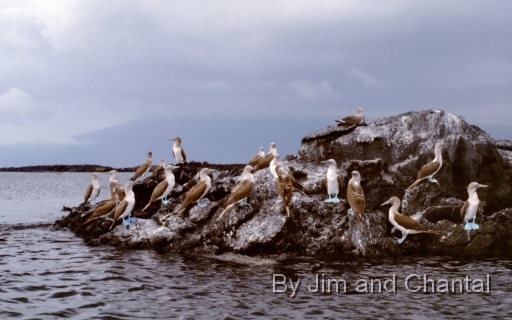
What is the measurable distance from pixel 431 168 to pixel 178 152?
10.4 m

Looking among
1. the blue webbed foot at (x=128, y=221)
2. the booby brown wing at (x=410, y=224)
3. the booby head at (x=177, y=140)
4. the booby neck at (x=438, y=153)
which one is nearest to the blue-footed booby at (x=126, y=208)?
the blue webbed foot at (x=128, y=221)

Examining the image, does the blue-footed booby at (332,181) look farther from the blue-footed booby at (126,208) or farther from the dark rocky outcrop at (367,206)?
the blue-footed booby at (126,208)

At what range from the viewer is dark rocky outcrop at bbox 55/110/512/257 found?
51.9ft

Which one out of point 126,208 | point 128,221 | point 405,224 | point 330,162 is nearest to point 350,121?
point 330,162

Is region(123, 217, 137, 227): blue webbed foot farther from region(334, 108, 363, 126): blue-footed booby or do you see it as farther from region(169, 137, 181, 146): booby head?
region(334, 108, 363, 126): blue-footed booby

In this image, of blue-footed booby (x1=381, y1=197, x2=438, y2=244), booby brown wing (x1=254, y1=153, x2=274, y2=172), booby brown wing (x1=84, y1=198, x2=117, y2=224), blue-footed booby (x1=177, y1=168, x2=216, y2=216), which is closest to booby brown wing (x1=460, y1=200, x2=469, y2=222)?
blue-footed booby (x1=381, y1=197, x2=438, y2=244)

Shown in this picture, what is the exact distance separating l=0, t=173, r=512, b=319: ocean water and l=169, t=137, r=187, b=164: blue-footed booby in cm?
686

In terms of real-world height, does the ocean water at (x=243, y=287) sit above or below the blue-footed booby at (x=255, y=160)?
below

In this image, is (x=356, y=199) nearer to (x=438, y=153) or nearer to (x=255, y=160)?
(x=438, y=153)

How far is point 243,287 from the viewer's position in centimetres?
1234

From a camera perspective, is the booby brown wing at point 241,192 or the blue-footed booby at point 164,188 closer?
the booby brown wing at point 241,192

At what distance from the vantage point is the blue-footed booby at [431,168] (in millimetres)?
16500

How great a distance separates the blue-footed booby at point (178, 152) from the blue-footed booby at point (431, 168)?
32.0 ft

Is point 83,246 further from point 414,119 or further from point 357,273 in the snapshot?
point 414,119
